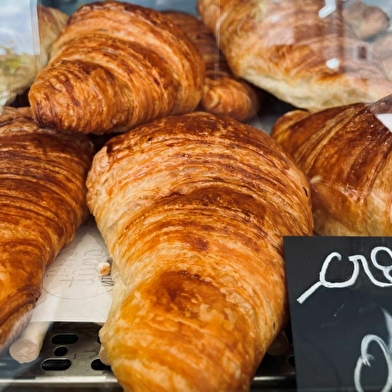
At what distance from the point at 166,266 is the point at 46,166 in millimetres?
459

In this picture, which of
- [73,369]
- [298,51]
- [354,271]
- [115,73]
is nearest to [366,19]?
[298,51]

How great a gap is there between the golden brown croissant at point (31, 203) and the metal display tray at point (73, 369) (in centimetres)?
6

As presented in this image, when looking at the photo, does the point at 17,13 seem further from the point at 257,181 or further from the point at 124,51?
the point at 257,181

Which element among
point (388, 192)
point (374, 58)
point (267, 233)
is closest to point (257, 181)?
point (267, 233)

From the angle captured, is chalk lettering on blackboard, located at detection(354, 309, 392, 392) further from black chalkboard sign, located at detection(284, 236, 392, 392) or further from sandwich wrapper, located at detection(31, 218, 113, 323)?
sandwich wrapper, located at detection(31, 218, 113, 323)

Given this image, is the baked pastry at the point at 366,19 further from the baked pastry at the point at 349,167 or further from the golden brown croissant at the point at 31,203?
the golden brown croissant at the point at 31,203

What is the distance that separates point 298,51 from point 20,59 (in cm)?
75

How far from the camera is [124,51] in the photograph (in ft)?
3.83

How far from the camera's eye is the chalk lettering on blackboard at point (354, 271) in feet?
2.34

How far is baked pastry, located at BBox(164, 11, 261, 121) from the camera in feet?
4.40

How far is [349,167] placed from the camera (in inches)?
39.6

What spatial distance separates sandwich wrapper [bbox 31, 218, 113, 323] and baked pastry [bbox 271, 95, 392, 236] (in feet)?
1.66

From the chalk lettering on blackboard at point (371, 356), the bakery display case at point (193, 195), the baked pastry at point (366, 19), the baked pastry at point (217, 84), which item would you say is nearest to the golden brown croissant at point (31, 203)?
the bakery display case at point (193, 195)

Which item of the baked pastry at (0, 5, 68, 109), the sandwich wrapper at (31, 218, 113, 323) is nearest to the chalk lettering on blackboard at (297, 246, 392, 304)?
the sandwich wrapper at (31, 218, 113, 323)
